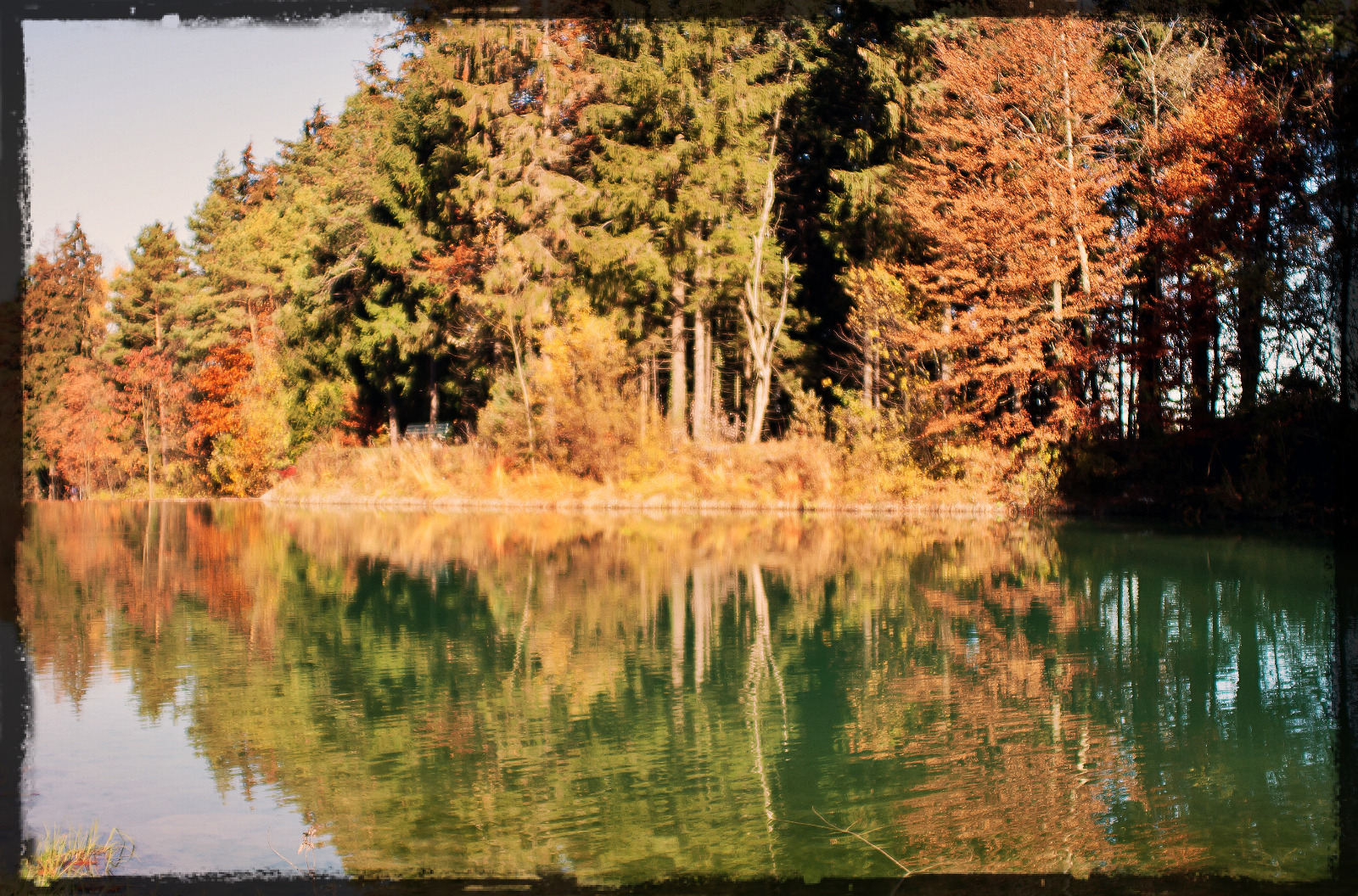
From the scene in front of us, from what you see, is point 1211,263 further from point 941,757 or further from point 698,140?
point 941,757

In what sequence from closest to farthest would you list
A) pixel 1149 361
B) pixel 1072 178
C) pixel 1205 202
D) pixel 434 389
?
1. pixel 1205 202
2. pixel 1149 361
3. pixel 1072 178
4. pixel 434 389

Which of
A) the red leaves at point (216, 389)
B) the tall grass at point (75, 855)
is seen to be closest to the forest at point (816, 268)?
the red leaves at point (216, 389)

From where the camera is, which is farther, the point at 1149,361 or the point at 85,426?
the point at 85,426

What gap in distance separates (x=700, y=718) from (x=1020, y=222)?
1839cm

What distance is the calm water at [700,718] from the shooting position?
16.4ft

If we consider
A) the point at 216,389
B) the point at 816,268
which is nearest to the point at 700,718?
the point at 816,268

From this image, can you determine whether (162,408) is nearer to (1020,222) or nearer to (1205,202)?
(1020,222)

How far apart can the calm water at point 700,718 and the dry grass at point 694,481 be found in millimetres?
9067

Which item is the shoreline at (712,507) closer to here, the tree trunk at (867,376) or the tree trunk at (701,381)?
the tree trunk at (701,381)

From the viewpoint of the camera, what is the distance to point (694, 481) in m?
27.4

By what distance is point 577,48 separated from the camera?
3130 centimetres

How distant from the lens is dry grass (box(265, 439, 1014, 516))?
24.5 meters

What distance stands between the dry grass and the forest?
0.32ft

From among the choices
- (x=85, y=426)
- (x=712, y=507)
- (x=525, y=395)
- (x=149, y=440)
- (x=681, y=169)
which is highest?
(x=681, y=169)
